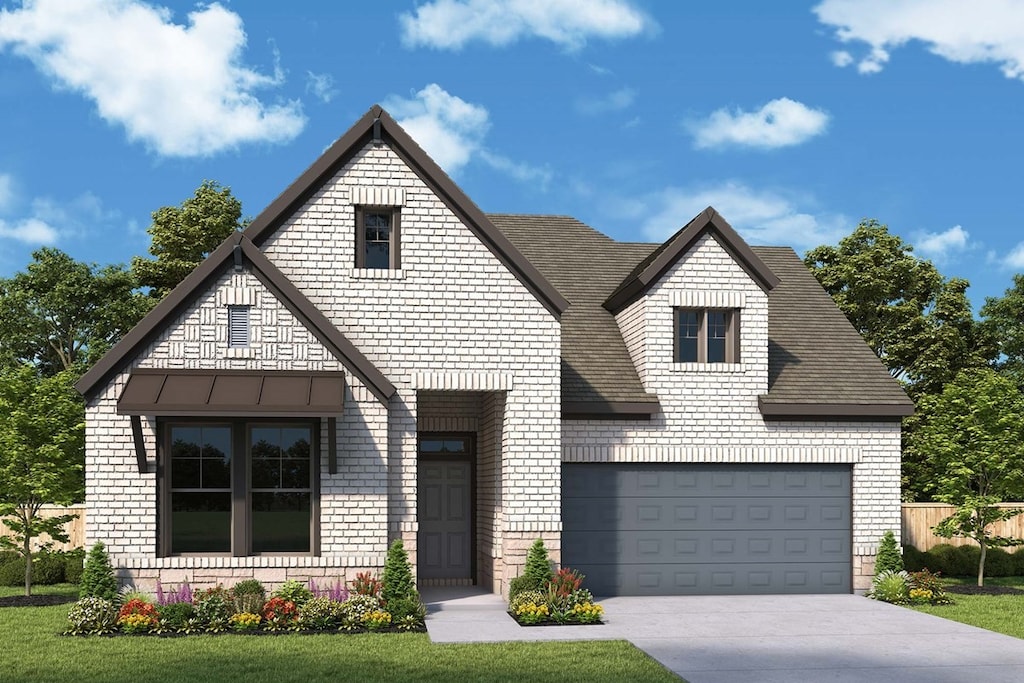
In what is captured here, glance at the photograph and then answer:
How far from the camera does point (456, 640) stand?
15.5m

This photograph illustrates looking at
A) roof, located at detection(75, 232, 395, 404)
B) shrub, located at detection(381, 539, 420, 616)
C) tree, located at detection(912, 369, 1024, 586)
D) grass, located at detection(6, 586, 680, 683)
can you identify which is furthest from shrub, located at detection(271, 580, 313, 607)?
tree, located at detection(912, 369, 1024, 586)

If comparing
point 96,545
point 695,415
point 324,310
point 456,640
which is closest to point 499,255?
point 324,310

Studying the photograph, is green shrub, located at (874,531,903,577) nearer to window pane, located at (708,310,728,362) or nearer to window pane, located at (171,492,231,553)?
window pane, located at (708,310,728,362)

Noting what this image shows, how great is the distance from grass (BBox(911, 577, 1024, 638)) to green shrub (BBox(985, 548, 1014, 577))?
14.2ft

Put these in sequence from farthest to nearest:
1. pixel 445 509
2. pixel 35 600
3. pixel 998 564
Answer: pixel 998 564
pixel 445 509
pixel 35 600

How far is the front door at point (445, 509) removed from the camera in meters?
22.0

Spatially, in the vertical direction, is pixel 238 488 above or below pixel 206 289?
below

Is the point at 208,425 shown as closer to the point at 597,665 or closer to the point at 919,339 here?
the point at 597,665

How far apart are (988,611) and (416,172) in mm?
12922

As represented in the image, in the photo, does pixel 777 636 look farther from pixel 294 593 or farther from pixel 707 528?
pixel 294 593

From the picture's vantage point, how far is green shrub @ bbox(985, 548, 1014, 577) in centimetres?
2611

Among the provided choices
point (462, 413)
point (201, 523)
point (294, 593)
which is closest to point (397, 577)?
point (294, 593)

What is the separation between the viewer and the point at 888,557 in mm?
21203

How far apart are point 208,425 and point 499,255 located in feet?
19.3
